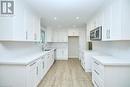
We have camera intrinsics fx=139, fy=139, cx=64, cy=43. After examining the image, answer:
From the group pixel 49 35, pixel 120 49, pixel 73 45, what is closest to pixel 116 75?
pixel 120 49

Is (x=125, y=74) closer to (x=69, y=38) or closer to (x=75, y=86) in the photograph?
(x=75, y=86)

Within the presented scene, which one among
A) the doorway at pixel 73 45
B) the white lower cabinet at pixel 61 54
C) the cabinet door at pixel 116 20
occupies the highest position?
the cabinet door at pixel 116 20

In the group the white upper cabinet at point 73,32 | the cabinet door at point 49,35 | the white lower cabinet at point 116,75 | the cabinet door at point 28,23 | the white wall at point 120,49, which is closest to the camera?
the white lower cabinet at point 116,75

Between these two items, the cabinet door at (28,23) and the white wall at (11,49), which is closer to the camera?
the white wall at (11,49)

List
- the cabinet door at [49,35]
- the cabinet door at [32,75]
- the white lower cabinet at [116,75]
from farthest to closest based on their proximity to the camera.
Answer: the cabinet door at [49,35] → the cabinet door at [32,75] → the white lower cabinet at [116,75]

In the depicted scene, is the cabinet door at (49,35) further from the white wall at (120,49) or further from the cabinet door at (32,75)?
the cabinet door at (32,75)

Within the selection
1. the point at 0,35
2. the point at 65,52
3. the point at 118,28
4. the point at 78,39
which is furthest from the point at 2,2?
the point at 78,39

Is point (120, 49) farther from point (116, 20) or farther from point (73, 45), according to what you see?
point (73, 45)

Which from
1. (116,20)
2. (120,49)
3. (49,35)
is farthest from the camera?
(49,35)

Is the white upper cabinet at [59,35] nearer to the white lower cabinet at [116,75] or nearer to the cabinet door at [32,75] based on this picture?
the cabinet door at [32,75]

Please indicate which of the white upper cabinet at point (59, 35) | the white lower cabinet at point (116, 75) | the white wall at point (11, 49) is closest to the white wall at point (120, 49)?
the white lower cabinet at point (116, 75)

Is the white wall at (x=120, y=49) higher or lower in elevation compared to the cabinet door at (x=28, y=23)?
lower

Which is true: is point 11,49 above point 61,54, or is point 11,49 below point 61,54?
above

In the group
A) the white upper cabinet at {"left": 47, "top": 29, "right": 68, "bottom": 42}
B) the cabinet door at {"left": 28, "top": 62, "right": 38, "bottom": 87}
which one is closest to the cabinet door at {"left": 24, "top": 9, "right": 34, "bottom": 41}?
the cabinet door at {"left": 28, "top": 62, "right": 38, "bottom": 87}
